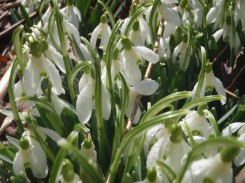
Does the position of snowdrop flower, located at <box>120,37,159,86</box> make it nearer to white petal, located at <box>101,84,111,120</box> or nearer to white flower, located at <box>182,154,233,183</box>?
white petal, located at <box>101,84,111,120</box>

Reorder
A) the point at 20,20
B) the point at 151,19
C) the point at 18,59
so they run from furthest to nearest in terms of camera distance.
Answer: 1. the point at 20,20
2. the point at 151,19
3. the point at 18,59

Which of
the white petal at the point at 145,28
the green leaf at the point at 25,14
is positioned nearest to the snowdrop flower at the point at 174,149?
the white petal at the point at 145,28

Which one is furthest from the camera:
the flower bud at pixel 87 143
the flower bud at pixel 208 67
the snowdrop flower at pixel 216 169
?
the flower bud at pixel 208 67

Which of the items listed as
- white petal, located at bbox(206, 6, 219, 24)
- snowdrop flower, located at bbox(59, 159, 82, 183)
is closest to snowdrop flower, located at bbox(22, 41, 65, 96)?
snowdrop flower, located at bbox(59, 159, 82, 183)

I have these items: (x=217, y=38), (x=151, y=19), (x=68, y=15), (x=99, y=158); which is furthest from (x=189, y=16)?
(x=99, y=158)

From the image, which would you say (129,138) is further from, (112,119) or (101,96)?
(112,119)

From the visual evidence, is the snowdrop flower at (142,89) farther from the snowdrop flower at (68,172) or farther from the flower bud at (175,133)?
the snowdrop flower at (68,172)

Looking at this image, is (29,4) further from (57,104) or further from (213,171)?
(213,171)
